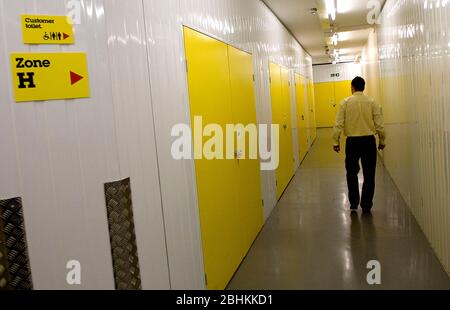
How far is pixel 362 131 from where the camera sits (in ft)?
17.3

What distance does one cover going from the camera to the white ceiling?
272 inches

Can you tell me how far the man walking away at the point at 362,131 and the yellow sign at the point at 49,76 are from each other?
4.14 m

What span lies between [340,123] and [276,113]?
140 centimetres

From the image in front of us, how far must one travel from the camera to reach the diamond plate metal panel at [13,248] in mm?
1722

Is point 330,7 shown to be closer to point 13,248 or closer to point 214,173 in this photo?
point 214,173

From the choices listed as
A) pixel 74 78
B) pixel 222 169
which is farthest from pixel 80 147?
pixel 222 169

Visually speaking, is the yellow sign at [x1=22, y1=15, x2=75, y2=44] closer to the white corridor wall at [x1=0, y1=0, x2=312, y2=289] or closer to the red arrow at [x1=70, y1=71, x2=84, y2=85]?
the white corridor wall at [x1=0, y1=0, x2=312, y2=289]

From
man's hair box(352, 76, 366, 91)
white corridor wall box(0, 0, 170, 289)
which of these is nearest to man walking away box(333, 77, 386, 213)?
man's hair box(352, 76, 366, 91)

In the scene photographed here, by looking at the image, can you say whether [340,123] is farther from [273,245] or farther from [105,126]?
[105,126]

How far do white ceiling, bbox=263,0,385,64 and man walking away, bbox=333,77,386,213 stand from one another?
83.3 inches

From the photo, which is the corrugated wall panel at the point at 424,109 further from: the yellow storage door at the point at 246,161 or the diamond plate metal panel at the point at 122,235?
the diamond plate metal panel at the point at 122,235

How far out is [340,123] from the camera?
17.7 feet

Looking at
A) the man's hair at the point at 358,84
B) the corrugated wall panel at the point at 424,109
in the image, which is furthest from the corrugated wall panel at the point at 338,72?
the man's hair at the point at 358,84
